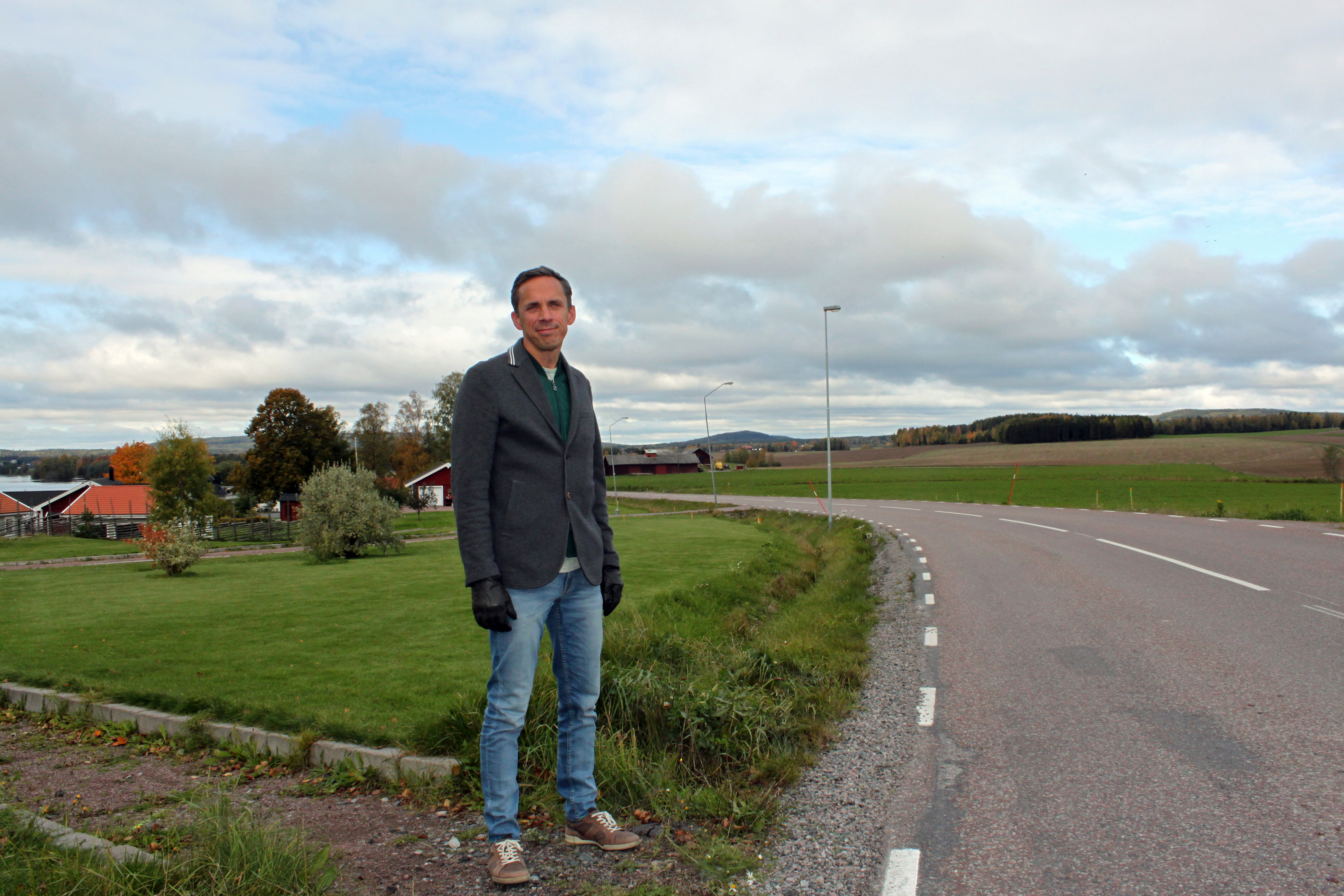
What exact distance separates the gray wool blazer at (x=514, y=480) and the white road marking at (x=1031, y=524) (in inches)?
805

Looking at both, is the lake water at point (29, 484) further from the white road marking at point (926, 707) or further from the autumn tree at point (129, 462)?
the white road marking at point (926, 707)

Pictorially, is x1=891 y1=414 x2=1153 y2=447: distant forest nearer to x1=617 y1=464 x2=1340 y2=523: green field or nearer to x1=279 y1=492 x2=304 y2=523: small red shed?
x1=617 y1=464 x2=1340 y2=523: green field

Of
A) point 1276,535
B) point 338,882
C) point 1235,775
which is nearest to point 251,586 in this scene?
point 338,882

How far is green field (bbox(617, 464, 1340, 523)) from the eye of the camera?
35469 mm

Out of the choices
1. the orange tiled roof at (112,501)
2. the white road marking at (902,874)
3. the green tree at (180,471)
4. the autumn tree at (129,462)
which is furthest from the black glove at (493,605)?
the autumn tree at (129,462)

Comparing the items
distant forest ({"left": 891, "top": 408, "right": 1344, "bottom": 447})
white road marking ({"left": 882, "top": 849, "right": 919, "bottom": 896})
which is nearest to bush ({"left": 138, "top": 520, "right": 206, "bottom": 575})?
white road marking ({"left": 882, "top": 849, "right": 919, "bottom": 896})

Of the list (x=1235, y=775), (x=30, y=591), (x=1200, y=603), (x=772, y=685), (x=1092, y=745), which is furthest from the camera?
(x=30, y=591)

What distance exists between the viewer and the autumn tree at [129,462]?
9000 centimetres

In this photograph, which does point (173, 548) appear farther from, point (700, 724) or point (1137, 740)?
point (1137, 740)

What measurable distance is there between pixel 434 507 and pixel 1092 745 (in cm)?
7515

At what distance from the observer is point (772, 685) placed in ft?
20.3

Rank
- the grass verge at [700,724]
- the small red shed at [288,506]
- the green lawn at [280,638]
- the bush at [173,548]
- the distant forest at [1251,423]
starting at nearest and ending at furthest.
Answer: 1. the grass verge at [700,724]
2. the green lawn at [280,638]
3. the bush at [173,548]
4. the small red shed at [288,506]
5. the distant forest at [1251,423]

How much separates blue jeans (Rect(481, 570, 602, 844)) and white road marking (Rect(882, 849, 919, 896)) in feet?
4.15

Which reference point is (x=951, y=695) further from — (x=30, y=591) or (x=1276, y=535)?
(x=30, y=591)
